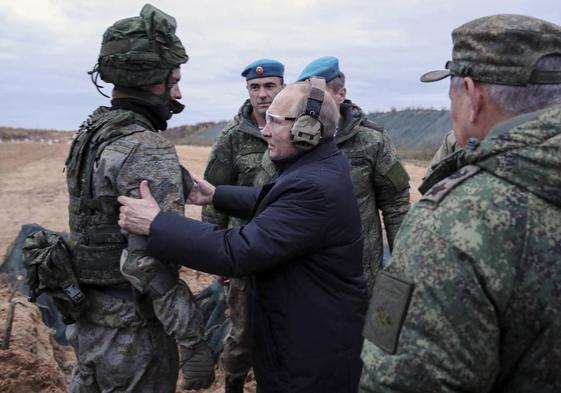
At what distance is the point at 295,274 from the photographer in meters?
2.62

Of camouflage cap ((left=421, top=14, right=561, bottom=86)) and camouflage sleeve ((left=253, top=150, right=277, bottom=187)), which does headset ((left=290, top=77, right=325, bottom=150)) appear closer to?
camouflage cap ((left=421, top=14, right=561, bottom=86))

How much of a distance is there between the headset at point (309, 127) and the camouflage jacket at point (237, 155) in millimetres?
1825

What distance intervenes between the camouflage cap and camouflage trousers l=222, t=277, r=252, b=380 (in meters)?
1.59

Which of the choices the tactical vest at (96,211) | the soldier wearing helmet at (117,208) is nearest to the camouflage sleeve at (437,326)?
the soldier wearing helmet at (117,208)

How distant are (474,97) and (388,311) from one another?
2.02 feet

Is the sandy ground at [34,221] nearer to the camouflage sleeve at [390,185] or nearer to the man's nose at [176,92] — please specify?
the camouflage sleeve at [390,185]

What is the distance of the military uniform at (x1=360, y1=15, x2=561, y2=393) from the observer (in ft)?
4.76

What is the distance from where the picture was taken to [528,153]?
1463 mm

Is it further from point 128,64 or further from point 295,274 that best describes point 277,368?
point 128,64

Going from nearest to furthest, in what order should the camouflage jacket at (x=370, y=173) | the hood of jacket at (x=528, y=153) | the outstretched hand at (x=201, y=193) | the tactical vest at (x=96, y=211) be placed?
the hood of jacket at (x=528, y=153), the tactical vest at (x=96, y=211), the outstretched hand at (x=201, y=193), the camouflage jacket at (x=370, y=173)

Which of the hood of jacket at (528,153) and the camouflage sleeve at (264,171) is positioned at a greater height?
the hood of jacket at (528,153)

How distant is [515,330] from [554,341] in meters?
0.10

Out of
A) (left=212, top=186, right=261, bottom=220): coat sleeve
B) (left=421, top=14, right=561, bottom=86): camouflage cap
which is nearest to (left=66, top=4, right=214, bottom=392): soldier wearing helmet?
(left=212, top=186, right=261, bottom=220): coat sleeve

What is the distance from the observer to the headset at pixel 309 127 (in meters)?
2.64
